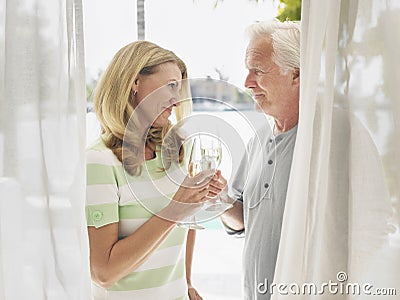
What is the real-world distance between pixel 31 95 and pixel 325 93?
20.0 inches

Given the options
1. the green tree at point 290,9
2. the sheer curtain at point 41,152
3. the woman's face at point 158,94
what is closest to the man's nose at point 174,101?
the woman's face at point 158,94

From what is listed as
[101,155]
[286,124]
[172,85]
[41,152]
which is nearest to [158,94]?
[172,85]

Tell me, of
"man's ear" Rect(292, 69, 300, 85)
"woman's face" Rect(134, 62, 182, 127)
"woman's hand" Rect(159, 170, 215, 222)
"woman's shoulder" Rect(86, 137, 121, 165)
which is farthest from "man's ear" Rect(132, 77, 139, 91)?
"man's ear" Rect(292, 69, 300, 85)

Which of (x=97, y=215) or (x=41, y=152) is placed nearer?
(x=41, y=152)

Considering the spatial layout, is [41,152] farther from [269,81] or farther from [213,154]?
[269,81]

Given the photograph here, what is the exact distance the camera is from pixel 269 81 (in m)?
1.40

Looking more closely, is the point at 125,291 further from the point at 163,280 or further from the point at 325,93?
the point at 325,93

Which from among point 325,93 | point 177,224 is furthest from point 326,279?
point 177,224

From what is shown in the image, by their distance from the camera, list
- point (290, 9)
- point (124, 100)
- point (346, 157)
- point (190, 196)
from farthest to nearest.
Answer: point (290, 9) → point (124, 100) → point (190, 196) → point (346, 157)

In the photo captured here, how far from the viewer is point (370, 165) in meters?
1.04

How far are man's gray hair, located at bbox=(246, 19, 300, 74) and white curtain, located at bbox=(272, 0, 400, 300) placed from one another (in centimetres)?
30

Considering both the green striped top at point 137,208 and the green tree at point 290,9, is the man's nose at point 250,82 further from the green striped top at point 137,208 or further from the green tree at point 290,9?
the green tree at point 290,9

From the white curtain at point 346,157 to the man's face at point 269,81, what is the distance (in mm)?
310

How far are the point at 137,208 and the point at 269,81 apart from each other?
0.43 meters
